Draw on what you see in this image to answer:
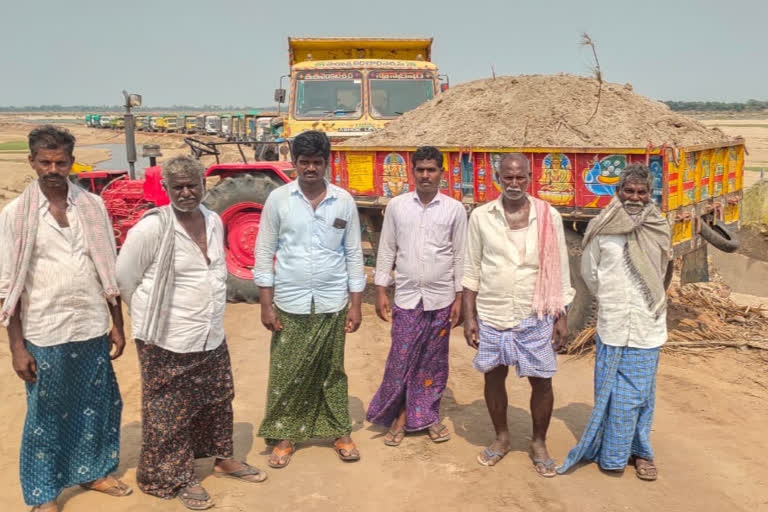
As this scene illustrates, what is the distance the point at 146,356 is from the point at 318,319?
0.81 meters

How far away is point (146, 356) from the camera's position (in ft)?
9.83

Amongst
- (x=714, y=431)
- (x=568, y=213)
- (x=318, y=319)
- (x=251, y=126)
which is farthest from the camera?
(x=251, y=126)

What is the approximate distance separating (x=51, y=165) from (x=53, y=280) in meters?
0.47

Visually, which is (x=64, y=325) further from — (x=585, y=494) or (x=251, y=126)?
(x=251, y=126)

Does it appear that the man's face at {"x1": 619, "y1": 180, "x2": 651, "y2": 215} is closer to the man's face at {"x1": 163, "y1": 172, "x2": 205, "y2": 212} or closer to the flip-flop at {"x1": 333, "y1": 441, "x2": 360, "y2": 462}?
the flip-flop at {"x1": 333, "y1": 441, "x2": 360, "y2": 462}

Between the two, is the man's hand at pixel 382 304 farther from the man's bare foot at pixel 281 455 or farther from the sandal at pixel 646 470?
the sandal at pixel 646 470

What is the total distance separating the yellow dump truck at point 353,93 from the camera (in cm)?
765

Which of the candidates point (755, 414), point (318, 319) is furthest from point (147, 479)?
point (755, 414)

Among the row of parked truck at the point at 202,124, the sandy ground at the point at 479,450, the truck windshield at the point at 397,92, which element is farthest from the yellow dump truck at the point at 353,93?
Result: the row of parked truck at the point at 202,124

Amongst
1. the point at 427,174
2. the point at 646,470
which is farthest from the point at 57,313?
the point at 646,470

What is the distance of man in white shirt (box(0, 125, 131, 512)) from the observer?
2824 mm

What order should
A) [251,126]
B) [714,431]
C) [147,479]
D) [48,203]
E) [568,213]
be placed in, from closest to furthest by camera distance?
[48,203] < [147,479] < [714,431] < [568,213] < [251,126]

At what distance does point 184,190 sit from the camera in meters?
2.96

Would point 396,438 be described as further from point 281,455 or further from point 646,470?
point 646,470
